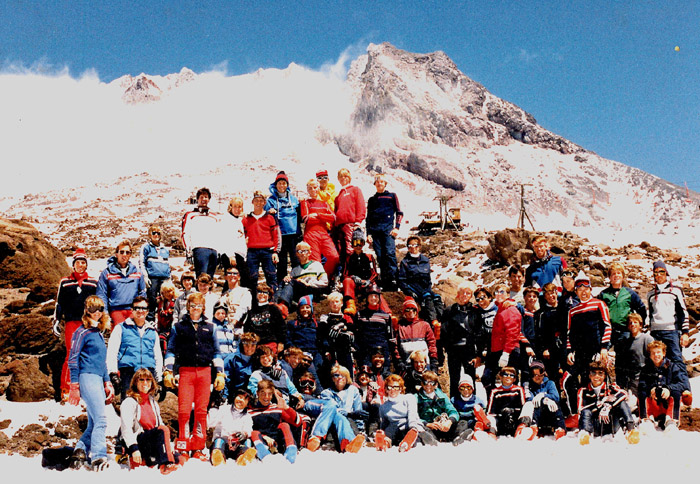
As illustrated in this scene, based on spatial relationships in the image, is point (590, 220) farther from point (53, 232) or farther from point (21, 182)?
point (21, 182)

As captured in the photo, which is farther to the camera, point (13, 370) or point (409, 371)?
point (13, 370)

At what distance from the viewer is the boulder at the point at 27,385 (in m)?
7.74

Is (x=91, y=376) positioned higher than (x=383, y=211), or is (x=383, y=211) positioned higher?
(x=383, y=211)

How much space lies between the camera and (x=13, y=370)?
26.4ft

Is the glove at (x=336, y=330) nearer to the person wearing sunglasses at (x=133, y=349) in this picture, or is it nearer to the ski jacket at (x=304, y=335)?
the ski jacket at (x=304, y=335)

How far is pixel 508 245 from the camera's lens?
649 inches

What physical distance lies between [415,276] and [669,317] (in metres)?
3.25

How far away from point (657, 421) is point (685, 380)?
0.53 meters

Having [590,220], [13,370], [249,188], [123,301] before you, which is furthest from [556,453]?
[590,220]

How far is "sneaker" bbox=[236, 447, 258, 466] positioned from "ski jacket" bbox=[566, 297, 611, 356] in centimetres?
372

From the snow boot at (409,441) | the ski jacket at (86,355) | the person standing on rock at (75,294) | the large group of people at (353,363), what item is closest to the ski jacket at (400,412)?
the large group of people at (353,363)

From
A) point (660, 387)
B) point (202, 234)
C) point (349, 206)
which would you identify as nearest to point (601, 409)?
point (660, 387)

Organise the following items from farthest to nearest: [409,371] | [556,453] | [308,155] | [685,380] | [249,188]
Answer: [308,155]
[249,188]
[409,371]
[685,380]
[556,453]

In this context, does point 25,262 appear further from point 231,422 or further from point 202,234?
point 231,422
